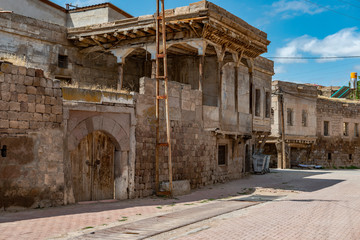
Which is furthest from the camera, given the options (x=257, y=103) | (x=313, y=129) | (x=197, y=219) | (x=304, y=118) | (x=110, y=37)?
(x=313, y=129)

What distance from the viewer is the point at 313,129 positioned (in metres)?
29.3

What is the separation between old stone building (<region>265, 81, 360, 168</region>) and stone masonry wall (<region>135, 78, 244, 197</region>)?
1185 centimetres

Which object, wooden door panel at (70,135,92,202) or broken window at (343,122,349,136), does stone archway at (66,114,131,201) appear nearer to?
wooden door panel at (70,135,92,202)

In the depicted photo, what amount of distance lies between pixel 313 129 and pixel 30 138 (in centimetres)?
2492

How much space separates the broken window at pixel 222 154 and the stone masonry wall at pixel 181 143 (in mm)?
192

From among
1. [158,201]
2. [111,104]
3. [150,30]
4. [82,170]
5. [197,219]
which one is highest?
[150,30]

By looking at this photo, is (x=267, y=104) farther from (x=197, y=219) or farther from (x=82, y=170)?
(x=197, y=219)

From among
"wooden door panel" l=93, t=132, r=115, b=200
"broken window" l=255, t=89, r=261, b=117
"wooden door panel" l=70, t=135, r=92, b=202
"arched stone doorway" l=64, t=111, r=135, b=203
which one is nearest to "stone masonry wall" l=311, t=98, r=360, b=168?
"broken window" l=255, t=89, r=261, b=117

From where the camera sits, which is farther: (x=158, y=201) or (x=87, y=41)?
(x=87, y=41)

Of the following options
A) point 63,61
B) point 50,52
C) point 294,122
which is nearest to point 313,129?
point 294,122

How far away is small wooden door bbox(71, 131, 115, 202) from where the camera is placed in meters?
10.3

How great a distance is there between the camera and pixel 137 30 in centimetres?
1501

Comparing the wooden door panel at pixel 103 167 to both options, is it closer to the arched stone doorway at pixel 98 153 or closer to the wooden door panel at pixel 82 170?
the arched stone doorway at pixel 98 153

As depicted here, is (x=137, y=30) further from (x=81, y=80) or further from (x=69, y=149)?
(x=69, y=149)
